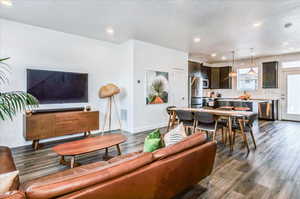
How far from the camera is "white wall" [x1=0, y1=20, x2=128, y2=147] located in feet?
11.6

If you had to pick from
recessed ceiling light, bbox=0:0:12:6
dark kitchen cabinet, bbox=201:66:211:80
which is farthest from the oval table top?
dark kitchen cabinet, bbox=201:66:211:80

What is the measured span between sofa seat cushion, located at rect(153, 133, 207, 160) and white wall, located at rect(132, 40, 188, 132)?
3117mm

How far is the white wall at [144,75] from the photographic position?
489 centimetres

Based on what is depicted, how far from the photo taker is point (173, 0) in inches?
107

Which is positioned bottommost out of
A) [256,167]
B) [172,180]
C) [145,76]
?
[256,167]

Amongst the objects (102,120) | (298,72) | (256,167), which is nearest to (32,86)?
(102,120)

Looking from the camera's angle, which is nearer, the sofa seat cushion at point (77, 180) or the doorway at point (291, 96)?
the sofa seat cushion at point (77, 180)

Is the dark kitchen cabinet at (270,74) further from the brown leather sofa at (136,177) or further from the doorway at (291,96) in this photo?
the brown leather sofa at (136,177)

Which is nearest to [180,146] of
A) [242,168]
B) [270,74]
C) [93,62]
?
[242,168]

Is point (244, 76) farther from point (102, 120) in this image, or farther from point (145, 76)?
point (102, 120)

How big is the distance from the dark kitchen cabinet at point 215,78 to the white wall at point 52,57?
17.0ft

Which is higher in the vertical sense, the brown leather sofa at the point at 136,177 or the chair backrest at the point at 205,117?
the chair backrest at the point at 205,117

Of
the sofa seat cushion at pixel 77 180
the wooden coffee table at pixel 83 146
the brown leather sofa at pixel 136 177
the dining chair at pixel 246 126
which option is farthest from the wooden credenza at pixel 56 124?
the dining chair at pixel 246 126

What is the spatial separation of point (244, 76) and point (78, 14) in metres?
7.65
